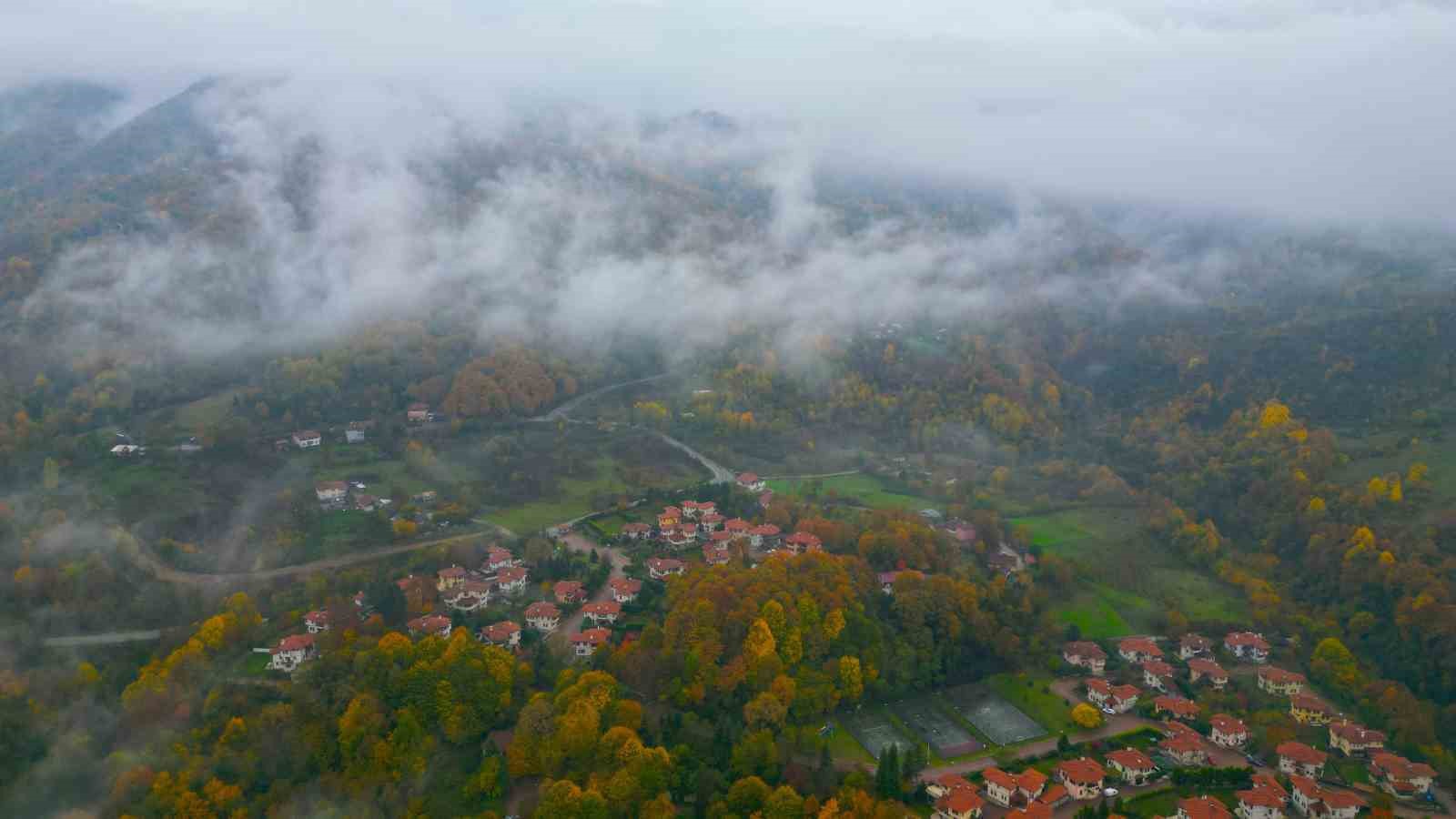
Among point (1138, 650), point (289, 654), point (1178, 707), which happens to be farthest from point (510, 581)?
point (1178, 707)

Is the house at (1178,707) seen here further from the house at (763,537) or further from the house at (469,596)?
the house at (469,596)

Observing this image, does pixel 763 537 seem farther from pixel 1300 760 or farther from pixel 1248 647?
pixel 1300 760

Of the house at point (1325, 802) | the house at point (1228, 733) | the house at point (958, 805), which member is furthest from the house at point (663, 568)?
the house at point (1325, 802)

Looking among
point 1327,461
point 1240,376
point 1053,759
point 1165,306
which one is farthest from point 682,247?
point 1053,759

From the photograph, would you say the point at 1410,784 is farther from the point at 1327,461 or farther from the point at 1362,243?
the point at 1362,243

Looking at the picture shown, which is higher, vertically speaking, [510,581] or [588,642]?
[588,642]

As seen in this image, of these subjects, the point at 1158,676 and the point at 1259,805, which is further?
the point at 1158,676
